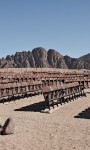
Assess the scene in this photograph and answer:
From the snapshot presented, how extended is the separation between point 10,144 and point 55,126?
4.13 m

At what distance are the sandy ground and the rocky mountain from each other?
4686 inches

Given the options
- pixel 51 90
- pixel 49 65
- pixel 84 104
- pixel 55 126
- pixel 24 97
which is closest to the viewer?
pixel 55 126

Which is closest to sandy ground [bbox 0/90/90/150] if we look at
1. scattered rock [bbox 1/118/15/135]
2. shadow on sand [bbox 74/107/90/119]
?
shadow on sand [bbox 74/107/90/119]

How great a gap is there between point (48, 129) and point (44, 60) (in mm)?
134971

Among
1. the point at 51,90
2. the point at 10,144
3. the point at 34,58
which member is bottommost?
the point at 10,144

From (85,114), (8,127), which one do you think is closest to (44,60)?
(85,114)

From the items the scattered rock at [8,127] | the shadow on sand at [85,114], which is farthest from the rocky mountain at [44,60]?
the scattered rock at [8,127]

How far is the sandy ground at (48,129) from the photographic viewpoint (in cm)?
1232

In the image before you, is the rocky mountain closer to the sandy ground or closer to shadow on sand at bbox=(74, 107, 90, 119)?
the sandy ground

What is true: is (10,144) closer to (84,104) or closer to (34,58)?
(84,104)

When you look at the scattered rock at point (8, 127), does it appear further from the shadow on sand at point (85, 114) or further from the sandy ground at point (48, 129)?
the shadow on sand at point (85, 114)

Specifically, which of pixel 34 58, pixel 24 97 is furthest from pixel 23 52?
pixel 24 97

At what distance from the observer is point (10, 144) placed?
12281 millimetres

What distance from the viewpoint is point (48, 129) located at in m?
15.2
